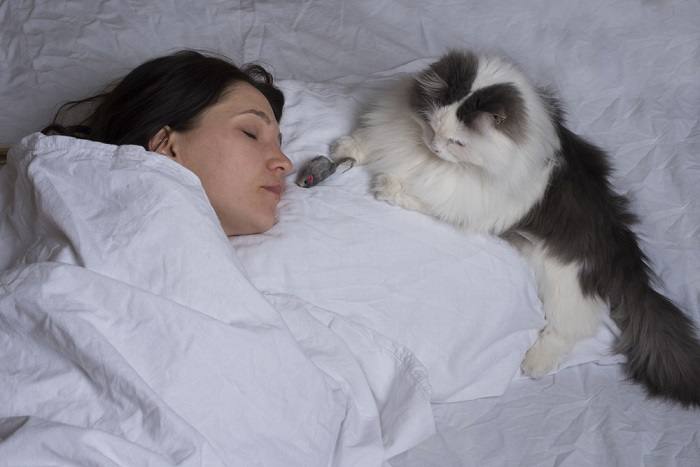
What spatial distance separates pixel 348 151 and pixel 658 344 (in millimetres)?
767

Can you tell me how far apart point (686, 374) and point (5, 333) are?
128 centimetres

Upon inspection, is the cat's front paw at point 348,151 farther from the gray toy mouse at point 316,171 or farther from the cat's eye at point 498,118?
the cat's eye at point 498,118

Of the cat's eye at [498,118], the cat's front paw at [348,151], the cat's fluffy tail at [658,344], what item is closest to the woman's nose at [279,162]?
the cat's front paw at [348,151]

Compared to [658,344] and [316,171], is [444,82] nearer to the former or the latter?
[316,171]

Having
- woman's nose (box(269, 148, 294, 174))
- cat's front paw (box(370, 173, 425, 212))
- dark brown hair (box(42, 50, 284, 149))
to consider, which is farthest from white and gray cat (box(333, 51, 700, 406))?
dark brown hair (box(42, 50, 284, 149))

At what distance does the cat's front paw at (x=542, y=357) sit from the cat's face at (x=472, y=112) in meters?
0.40

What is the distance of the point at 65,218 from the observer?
121 centimetres

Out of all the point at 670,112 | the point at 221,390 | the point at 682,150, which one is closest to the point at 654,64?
the point at 670,112

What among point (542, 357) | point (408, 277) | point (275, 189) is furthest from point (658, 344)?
point (275, 189)

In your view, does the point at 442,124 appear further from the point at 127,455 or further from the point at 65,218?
the point at 127,455

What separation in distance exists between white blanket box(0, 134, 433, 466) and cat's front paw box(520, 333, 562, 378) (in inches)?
11.8

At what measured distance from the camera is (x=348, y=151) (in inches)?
63.5

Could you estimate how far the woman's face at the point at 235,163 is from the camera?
4.59 feet

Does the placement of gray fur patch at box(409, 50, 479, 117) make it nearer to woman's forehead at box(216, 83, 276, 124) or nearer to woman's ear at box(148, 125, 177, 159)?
woman's forehead at box(216, 83, 276, 124)
